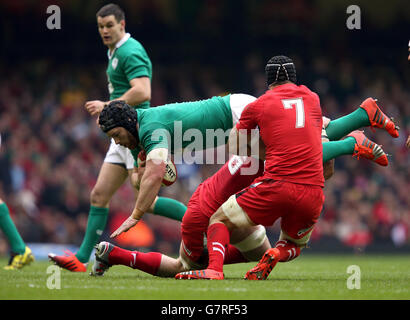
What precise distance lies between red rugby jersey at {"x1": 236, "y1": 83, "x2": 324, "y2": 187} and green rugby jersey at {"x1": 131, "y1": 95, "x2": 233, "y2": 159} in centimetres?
62

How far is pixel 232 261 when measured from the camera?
6.11 meters

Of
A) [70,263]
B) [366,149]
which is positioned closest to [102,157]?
[70,263]

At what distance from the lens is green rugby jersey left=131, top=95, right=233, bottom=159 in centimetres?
575

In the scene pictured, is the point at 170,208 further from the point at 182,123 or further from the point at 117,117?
the point at 117,117

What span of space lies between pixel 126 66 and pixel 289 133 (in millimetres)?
2259

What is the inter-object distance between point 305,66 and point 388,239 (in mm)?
4803

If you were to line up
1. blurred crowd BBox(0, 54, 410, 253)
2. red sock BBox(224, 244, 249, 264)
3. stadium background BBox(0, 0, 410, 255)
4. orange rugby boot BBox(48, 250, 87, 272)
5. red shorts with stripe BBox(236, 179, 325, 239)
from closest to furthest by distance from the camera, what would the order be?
red shorts with stripe BBox(236, 179, 325, 239) < red sock BBox(224, 244, 249, 264) < orange rugby boot BBox(48, 250, 87, 272) < blurred crowd BBox(0, 54, 410, 253) < stadium background BBox(0, 0, 410, 255)

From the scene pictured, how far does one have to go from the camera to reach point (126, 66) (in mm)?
7094

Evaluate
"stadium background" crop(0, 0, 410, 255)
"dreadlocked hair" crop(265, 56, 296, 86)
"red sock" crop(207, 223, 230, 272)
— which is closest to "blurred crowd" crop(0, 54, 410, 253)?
"stadium background" crop(0, 0, 410, 255)

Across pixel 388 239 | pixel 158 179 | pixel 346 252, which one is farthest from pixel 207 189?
pixel 388 239

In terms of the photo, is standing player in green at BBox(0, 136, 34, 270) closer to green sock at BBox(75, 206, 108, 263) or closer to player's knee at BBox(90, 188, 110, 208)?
green sock at BBox(75, 206, 108, 263)

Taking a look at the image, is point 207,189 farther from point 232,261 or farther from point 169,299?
point 169,299

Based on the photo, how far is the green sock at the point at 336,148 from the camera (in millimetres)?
5984

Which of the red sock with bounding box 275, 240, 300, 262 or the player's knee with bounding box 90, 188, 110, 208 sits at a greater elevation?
the player's knee with bounding box 90, 188, 110, 208
